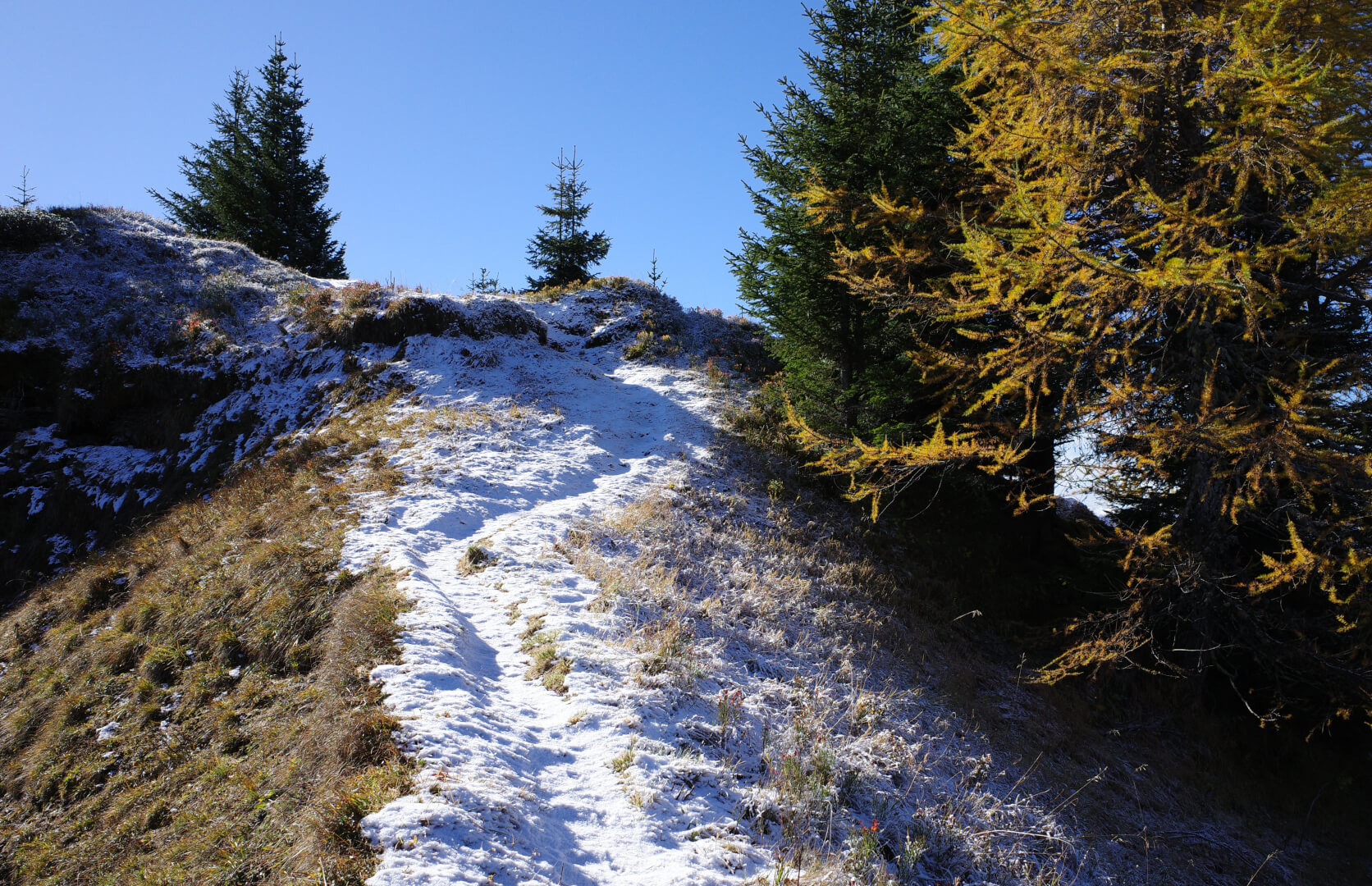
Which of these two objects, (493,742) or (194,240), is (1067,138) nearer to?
(493,742)

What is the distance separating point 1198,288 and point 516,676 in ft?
28.3

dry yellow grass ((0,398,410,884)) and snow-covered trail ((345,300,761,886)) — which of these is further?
dry yellow grass ((0,398,410,884))

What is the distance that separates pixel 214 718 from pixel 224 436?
1097 centimetres

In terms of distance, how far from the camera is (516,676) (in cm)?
672

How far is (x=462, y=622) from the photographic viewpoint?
24.5ft

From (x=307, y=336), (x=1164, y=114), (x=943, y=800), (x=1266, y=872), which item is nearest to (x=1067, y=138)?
(x=1164, y=114)

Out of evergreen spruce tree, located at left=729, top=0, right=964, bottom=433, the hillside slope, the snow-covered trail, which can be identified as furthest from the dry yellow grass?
evergreen spruce tree, located at left=729, top=0, right=964, bottom=433

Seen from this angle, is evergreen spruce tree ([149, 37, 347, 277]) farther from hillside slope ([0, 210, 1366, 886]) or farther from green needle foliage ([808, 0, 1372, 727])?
green needle foliage ([808, 0, 1372, 727])

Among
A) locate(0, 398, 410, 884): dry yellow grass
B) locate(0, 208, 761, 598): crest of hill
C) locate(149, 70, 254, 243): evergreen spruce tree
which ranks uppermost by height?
locate(149, 70, 254, 243): evergreen spruce tree

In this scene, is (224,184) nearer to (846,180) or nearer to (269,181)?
(269,181)

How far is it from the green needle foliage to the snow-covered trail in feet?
15.4

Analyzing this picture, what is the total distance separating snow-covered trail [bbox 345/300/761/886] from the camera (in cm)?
432

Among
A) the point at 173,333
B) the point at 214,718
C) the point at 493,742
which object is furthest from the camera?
the point at 173,333

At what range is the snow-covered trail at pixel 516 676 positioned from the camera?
4.32m
